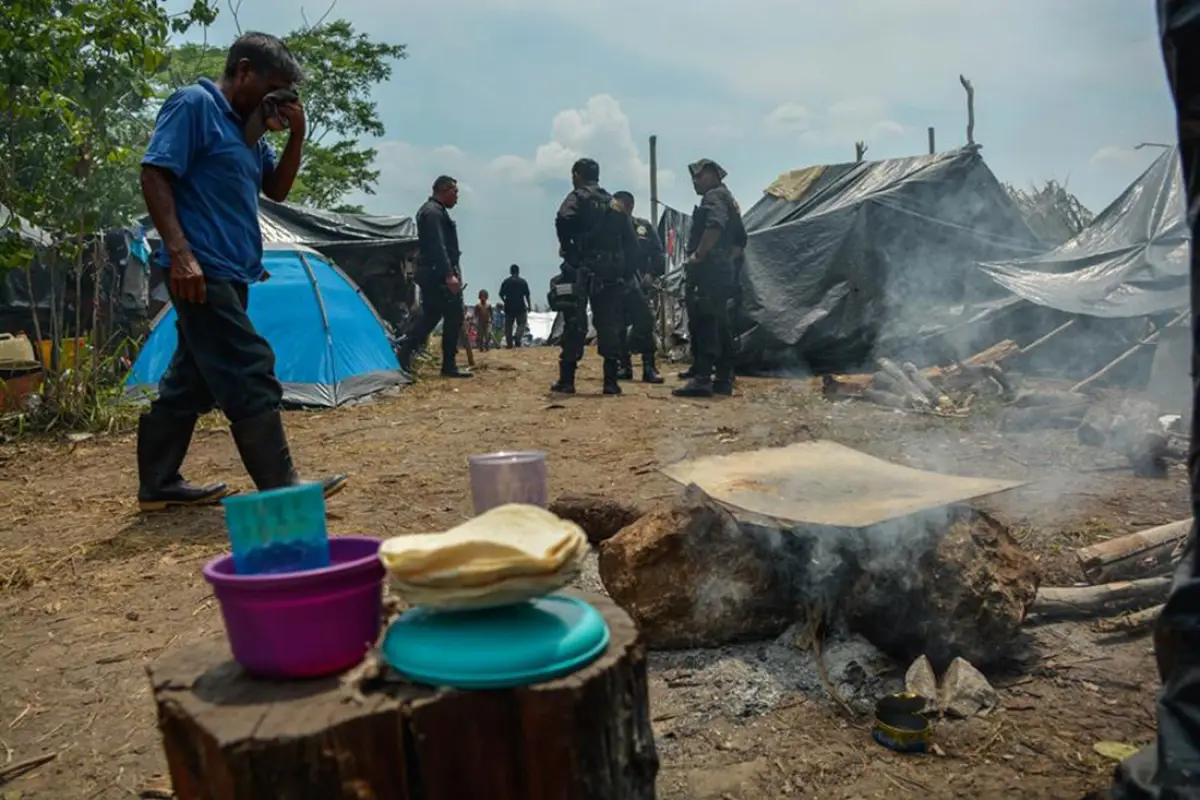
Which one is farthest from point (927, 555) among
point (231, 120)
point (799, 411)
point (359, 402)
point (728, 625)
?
point (359, 402)

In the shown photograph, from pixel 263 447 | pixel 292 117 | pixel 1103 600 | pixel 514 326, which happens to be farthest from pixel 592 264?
pixel 514 326

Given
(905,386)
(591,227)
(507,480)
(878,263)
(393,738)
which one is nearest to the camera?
(393,738)

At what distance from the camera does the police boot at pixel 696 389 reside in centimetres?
791

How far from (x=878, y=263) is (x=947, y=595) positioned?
8.19m

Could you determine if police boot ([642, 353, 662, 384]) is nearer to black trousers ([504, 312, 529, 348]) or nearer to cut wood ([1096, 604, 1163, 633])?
cut wood ([1096, 604, 1163, 633])

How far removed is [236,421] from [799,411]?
495 centimetres

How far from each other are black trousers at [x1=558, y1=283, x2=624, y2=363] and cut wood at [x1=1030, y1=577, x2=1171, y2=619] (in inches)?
212

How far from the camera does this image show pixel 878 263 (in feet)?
33.1

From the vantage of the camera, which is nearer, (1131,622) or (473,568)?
(473,568)

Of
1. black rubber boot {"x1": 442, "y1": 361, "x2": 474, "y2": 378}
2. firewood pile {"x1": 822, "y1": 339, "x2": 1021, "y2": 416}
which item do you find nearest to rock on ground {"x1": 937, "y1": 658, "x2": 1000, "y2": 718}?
firewood pile {"x1": 822, "y1": 339, "x2": 1021, "y2": 416}

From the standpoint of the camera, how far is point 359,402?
790 centimetres

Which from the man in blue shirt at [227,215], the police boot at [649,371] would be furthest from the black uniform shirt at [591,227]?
the man in blue shirt at [227,215]

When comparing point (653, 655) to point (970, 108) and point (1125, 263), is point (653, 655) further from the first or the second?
point (970, 108)

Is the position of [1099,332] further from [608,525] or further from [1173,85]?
[1173,85]
